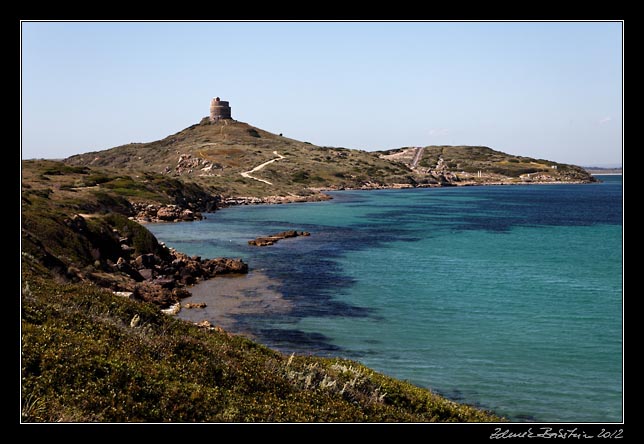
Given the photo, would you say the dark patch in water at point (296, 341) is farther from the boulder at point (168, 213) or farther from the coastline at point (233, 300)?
the boulder at point (168, 213)

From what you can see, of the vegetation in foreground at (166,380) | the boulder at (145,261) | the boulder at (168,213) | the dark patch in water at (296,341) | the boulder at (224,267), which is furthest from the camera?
the boulder at (168,213)

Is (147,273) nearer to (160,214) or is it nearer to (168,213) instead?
(160,214)

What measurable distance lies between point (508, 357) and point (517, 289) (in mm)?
17921

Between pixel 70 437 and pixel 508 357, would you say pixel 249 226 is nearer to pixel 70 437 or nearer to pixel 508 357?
pixel 508 357

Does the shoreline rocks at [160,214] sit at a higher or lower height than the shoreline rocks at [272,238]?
higher

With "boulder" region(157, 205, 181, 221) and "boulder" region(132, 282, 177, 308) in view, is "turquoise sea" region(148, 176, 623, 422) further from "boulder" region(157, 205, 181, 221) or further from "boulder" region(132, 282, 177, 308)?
"boulder" region(132, 282, 177, 308)

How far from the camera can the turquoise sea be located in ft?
85.4

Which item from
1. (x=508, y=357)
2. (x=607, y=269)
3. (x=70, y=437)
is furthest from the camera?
(x=607, y=269)

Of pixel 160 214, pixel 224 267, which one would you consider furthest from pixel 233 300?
pixel 160 214

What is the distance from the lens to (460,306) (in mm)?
39875

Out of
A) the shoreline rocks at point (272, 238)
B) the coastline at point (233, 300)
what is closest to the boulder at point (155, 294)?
the coastline at point (233, 300)

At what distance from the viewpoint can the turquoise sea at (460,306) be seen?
85.4ft

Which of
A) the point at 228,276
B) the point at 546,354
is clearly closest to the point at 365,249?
the point at 228,276

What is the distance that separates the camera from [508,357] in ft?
96.0
